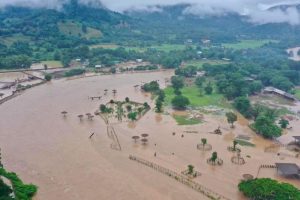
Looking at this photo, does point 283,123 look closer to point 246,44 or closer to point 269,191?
point 269,191

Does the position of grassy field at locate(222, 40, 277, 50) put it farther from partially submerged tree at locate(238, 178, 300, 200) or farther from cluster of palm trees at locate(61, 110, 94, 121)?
partially submerged tree at locate(238, 178, 300, 200)

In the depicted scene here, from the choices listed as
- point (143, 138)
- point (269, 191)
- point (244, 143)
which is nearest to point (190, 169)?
point (269, 191)

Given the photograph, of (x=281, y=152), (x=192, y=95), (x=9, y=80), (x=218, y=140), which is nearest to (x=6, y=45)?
(x=9, y=80)

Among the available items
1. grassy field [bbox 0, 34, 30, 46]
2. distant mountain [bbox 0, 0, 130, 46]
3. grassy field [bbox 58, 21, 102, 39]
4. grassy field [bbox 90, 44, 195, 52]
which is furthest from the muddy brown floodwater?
grassy field [bbox 58, 21, 102, 39]

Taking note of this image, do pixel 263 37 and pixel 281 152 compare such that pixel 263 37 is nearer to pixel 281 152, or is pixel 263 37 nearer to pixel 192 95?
pixel 192 95

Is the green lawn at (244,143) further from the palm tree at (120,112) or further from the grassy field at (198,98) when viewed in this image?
the palm tree at (120,112)

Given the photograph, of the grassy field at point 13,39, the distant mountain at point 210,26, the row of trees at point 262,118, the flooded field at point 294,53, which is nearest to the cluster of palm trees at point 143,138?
the row of trees at point 262,118
